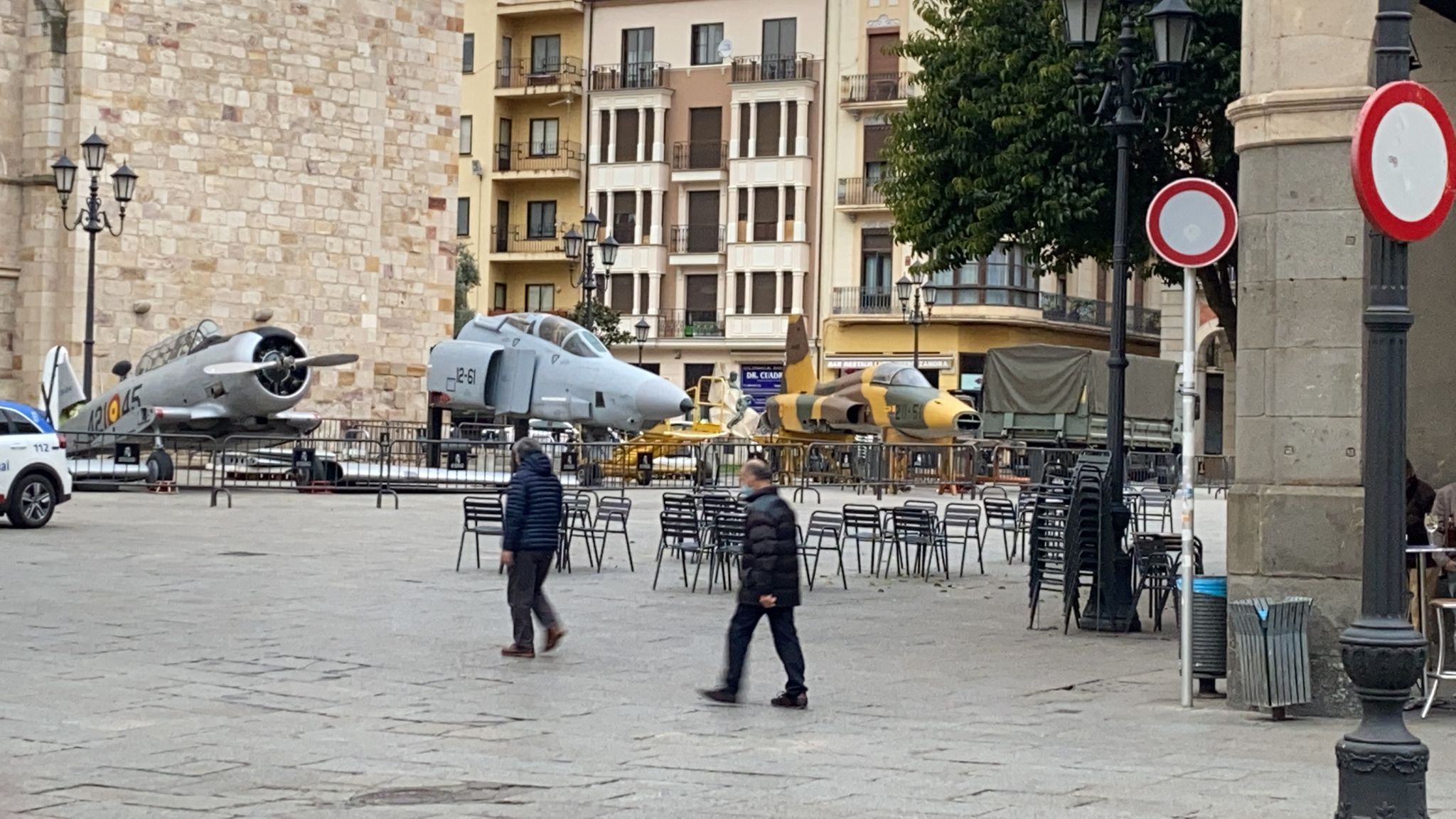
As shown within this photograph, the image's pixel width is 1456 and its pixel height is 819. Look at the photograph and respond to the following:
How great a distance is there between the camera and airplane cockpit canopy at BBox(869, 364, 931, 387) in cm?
4697

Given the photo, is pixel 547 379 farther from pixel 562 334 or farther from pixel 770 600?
pixel 770 600

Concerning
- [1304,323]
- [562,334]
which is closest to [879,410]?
[562,334]

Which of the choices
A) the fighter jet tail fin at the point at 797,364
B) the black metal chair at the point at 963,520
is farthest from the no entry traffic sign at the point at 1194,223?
the fighter jet tail fin at the point at 797,364

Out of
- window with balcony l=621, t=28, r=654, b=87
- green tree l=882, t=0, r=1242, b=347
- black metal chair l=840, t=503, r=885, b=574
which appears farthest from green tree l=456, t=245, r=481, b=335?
green tree l=882, t=0, r=1242, b=347

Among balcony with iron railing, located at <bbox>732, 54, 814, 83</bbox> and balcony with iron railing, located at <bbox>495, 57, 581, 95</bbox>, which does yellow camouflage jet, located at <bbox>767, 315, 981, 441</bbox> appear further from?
balcony with iron railing, located at <bbox>495, 57, 581, 95</bbox>

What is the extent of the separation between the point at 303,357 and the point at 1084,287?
33557 millimetres

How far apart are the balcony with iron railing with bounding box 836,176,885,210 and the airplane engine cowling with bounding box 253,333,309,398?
2882 centimetres

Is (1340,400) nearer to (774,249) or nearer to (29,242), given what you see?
(29,242)

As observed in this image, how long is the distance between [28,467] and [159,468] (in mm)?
9509

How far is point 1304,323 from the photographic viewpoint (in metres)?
11.0

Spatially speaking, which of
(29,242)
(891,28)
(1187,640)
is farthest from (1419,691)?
(891,28)

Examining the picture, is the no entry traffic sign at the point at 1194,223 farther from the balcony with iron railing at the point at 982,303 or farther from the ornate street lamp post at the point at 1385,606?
the balcony with iron railing at the point at 982,303

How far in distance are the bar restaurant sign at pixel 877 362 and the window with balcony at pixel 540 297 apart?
10.9 meters

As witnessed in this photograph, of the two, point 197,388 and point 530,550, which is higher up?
point 197,388
